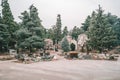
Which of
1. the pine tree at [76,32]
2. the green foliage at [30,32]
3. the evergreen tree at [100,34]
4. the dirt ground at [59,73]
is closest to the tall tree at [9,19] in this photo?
the green foliage at [30,32]

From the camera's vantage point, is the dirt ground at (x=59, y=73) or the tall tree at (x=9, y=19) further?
the tall tree at (x=9, y=19)

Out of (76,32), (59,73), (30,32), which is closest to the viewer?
(59,73)

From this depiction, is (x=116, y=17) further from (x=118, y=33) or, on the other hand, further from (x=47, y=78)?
(x=47, y=78)

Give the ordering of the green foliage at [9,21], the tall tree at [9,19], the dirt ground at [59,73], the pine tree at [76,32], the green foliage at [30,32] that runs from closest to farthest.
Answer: the dirt ground at [59,73]
the green foliage at [30,32]
the green foliage at [9,21]
the tall tree at [9,19]
the pine tree at [76,32]

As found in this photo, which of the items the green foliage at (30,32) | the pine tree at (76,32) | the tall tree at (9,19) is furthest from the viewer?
the pine tree at (76,32)

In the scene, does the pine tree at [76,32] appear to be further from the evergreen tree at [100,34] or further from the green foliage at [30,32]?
the green foliage at [30,32]

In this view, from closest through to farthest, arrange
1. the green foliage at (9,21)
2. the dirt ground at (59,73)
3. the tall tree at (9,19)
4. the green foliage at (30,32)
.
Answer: the dirt ground at (59,73), the green foliage at (30,32), the green foliage at (9,21), the tall tree at (9,19)

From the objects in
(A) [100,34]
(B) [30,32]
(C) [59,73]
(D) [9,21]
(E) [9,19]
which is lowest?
(C) [59,73]

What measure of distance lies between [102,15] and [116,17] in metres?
28.5

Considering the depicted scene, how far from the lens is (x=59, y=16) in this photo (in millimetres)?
81750

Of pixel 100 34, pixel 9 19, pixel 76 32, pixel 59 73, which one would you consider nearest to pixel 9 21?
pixel 9 19

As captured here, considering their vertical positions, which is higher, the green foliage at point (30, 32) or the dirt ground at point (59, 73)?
the green foliage at point (30, 32)

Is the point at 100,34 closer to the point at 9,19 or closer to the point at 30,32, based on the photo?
the point at 30,32

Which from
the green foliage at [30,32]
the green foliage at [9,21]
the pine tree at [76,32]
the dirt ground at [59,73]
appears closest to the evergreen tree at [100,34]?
the green foliage at [30,32]
